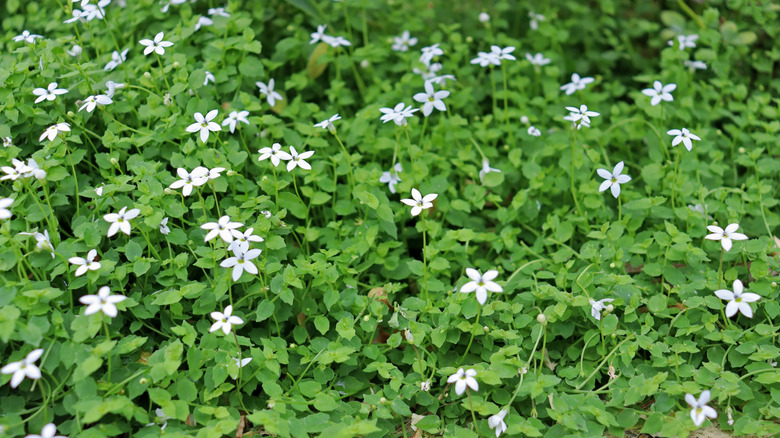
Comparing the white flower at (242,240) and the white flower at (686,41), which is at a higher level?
the white flower at (242,240)

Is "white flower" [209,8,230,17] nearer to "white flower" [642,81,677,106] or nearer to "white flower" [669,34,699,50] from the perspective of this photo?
"white flower" [642,81,677,106]

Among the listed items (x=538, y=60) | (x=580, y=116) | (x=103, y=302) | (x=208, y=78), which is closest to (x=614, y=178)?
(x=580, y=116)

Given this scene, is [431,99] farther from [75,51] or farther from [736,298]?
[75,51]

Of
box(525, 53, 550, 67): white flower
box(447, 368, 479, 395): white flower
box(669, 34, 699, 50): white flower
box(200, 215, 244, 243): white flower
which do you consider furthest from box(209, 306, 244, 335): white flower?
box(669, 34, 699, 50): white flower

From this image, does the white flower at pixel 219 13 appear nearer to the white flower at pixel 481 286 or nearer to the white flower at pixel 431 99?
the white flower at pixel 431 99

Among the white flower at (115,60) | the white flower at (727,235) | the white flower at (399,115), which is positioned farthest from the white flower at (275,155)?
the white flower at (727,235)
